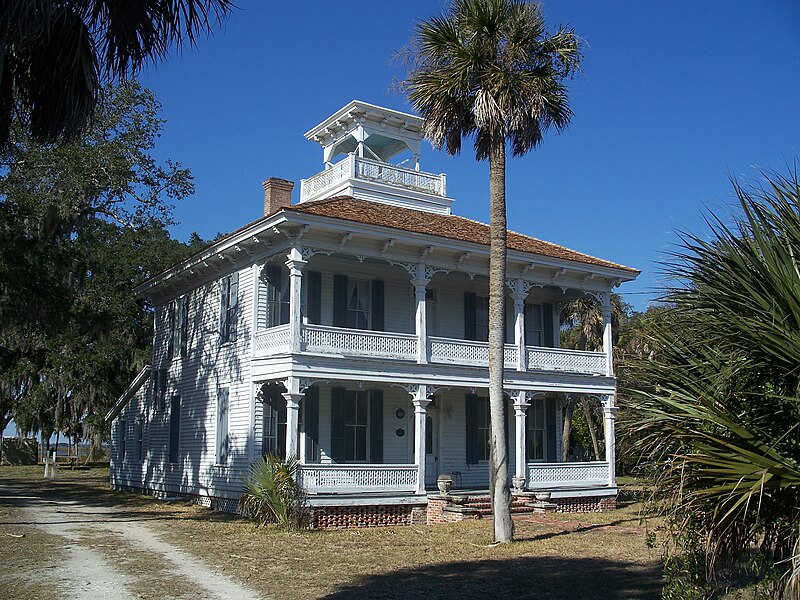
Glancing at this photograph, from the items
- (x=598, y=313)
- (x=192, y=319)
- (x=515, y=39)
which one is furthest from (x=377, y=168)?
(x=598, y=313)

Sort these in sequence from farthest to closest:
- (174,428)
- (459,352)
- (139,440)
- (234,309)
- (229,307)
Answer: (139,440), (174,428), (229,307), (234,309), (459,352)

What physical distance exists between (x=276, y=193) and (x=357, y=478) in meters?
9.90

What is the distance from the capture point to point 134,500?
25906mm

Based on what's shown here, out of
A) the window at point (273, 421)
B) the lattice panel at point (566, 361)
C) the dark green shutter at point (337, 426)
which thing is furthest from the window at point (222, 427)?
the lattice panel at point (566, 361)

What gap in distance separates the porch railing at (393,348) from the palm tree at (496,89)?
480 cm

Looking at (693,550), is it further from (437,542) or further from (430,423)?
(430,423)

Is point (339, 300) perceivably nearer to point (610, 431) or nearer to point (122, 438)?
point (610, 431)

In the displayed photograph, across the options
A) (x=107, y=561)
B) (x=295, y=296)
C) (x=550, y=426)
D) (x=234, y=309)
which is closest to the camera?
(x=107, y=561)

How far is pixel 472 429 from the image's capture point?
24.4 meters

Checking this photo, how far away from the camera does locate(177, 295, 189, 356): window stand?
1023 inches

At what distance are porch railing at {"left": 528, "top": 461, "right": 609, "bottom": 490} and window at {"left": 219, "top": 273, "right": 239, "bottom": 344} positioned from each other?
8904mm

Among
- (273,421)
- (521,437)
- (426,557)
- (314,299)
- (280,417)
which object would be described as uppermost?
(314,299)

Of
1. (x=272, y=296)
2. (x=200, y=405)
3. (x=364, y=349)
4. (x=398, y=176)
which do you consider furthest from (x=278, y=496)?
(x=398, y=176)

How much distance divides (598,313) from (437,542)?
24305 mm
